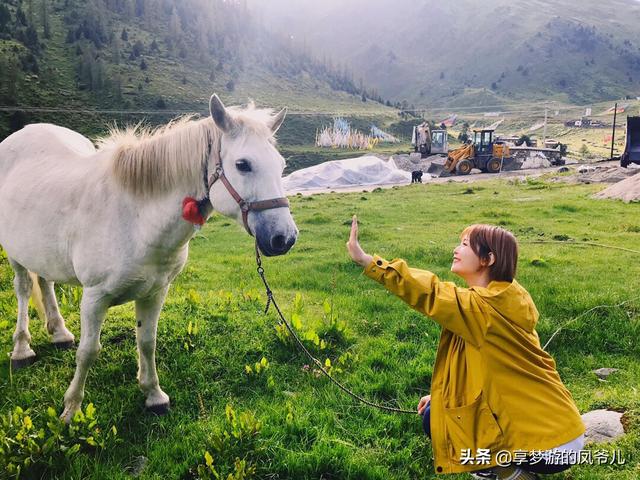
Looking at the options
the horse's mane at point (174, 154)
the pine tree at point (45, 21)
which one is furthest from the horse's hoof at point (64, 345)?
the pine tree at point (45, 21)

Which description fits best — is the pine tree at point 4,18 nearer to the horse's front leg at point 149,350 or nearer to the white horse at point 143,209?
the white horse at point 143,209

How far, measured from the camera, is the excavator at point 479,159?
33.9 m

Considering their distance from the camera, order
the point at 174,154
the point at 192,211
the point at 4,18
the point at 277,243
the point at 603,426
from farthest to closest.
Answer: the point at 4,18 → the point at 603,426 → the point at 174,154 → the point at 192,211 → the point at 277,243

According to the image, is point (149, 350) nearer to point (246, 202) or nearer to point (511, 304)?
point (246, 202)

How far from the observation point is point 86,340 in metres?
3.58

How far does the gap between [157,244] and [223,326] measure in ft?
7.60

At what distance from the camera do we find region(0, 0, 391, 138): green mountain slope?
49.5 metres

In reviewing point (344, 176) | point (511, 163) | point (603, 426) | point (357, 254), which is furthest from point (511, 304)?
point (511, 163)

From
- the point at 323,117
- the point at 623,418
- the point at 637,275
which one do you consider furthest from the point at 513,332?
the point at 323,117

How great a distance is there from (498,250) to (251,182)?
159 cm

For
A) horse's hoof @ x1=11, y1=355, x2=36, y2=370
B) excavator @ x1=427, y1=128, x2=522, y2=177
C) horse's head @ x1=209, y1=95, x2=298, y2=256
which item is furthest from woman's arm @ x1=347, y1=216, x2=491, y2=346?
excavator @ x1=427, y1=128, x2=522, y2=177

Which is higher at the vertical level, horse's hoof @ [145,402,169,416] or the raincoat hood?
the raincoat hood

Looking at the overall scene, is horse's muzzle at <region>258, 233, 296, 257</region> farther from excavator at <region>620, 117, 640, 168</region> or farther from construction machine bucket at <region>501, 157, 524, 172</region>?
construction machine bucket at <region>501, 157, 524, 172</region>

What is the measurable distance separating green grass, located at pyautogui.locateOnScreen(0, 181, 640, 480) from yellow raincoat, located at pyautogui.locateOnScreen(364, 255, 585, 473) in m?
1.00
